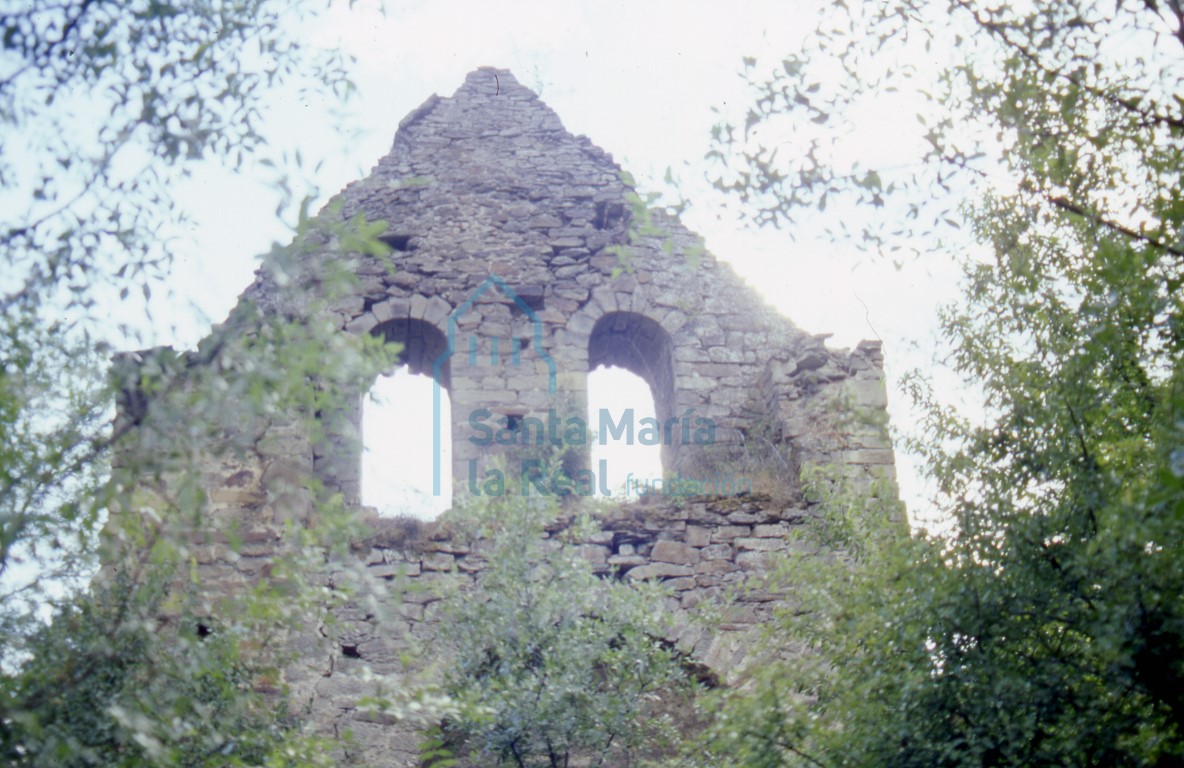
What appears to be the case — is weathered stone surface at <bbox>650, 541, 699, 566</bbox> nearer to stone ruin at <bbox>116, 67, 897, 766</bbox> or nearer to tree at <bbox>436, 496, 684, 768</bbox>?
stone ruin at <bbox>116, 67, 897, 766</bbox>

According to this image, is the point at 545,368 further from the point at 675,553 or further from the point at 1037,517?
the point at 1037,517

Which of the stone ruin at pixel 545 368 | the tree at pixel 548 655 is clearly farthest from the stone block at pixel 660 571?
the tree at pixel 548 655

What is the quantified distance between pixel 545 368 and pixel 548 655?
367 centimetres

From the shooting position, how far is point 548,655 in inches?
296

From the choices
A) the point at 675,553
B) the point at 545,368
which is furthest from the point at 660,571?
the point at 545,368

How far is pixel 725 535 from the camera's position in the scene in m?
9.73

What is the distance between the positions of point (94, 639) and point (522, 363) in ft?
19.9

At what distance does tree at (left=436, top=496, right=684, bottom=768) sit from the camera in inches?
291

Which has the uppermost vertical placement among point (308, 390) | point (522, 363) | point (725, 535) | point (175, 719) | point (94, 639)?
point (522, 363)

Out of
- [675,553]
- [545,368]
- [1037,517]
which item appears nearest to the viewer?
[1037,517]

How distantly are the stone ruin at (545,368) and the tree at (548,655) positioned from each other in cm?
48

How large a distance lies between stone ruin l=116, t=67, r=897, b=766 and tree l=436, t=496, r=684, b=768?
478 millimetres

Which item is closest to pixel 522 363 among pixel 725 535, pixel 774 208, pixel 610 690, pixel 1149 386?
pixel 725 535

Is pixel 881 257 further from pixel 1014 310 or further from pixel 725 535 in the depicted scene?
pixel 725 535
